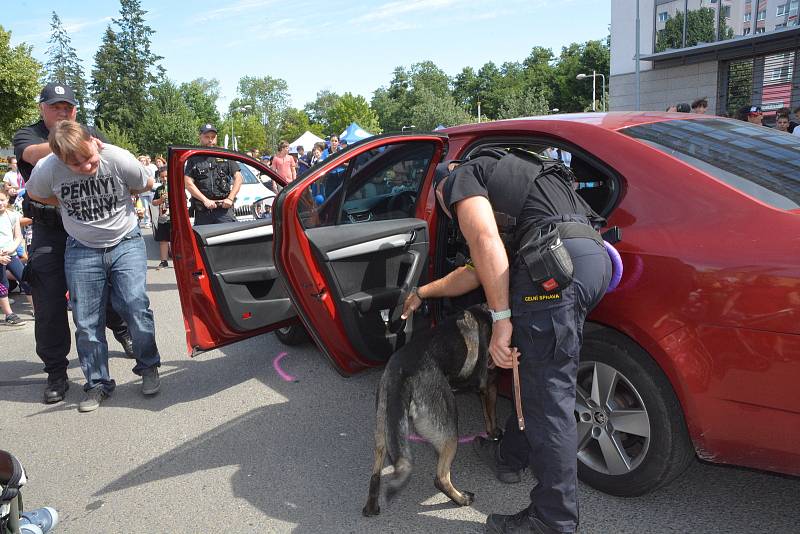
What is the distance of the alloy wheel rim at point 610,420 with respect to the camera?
2.29 m

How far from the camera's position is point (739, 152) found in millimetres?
2393

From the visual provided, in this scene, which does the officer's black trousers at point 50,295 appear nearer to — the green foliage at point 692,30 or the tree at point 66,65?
the green foliage at point 692,30

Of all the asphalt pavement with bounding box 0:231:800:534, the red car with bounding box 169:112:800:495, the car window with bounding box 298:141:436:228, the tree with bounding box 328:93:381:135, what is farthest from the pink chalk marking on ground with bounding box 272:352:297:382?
the tree with bounding box 328:93:381:135

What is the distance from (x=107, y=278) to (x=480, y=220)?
2.99 m

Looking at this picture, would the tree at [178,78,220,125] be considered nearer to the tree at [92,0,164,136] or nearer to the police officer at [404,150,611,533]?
the tree at [92,0,164,136]

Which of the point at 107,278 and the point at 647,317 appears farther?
the point at 107,278

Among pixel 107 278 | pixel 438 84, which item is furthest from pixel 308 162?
pixel 438 84

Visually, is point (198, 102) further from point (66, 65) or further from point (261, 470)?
point (261, 470)

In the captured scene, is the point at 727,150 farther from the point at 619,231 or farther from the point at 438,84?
the point at 438,84

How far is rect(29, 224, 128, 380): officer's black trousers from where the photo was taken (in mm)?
3945

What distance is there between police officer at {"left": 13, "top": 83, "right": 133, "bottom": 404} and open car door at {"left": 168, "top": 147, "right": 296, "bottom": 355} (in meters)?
0.87

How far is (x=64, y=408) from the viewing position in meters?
3.97

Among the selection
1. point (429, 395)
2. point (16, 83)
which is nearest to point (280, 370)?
point (429, 395)

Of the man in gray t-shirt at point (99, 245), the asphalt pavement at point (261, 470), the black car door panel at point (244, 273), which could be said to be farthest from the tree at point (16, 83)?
the black car door panel at point (244, 273)
